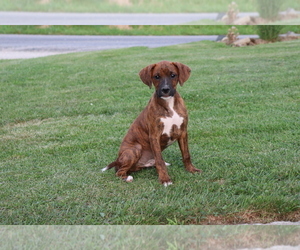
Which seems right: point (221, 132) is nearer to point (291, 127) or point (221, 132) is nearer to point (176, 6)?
point (291, 127)

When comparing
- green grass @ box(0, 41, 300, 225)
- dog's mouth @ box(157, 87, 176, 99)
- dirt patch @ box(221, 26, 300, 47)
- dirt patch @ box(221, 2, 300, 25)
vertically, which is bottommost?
green grass @ box(0, 41, 300, 225)

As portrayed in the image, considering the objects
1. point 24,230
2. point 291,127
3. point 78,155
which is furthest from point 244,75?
point 24,230

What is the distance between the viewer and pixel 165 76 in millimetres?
3490

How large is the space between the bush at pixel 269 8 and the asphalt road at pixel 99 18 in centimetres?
5

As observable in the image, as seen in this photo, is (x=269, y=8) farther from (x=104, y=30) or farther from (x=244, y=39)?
(x=244, y=39)

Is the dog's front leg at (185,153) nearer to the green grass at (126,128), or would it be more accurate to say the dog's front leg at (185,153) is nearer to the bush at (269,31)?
the green grass at (126,128)

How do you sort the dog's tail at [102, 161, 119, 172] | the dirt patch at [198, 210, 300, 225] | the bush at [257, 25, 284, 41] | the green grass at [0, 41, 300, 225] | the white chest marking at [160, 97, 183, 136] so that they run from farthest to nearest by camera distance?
the bush at [257, 25, 284, 41] → the dog's tail at [102, 161, 119, 172] → the white chest marking at [160, 97, 183, 136] → the green grass at [0, 41, 300, 225] → the dirt patch at [198, 210, 300, 225]

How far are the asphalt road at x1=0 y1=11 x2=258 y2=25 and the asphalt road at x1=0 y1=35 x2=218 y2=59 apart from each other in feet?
12.6

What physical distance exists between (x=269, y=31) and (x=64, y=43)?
331 centimetres

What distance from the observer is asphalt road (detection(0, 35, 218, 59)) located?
7.32 m

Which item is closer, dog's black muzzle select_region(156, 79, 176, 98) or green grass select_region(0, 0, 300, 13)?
green grass select_region(0, 0, 300, 13)

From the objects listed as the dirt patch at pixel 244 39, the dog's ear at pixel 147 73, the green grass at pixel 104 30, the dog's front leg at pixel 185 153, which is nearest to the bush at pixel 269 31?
the dirt patch at pixel 244 39

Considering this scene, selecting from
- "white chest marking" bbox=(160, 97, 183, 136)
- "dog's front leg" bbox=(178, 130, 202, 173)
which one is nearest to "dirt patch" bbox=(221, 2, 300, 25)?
"white chest marking" bbox=(160, 97, 183, 136)

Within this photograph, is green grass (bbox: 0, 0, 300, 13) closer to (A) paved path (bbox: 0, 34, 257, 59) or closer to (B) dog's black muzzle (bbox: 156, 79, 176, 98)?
(B) dog's black muzzle (bbox: 156, 79, 176, 98)
